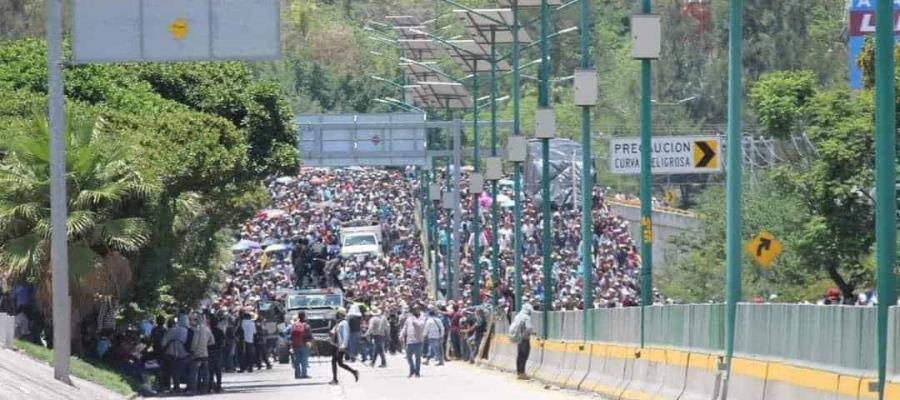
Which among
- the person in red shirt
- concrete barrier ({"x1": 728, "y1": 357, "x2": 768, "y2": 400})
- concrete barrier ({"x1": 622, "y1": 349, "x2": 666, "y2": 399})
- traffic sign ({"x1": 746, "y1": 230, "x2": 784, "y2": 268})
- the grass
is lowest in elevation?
the person in red shirt

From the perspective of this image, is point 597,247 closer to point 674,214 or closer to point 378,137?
point 674,214

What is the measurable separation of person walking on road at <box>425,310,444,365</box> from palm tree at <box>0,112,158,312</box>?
13.3 metres

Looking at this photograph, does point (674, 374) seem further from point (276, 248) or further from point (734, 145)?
point (276, 248)

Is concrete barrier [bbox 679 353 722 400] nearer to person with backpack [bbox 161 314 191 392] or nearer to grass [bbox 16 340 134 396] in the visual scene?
grass [bbox 16 340 134 396]

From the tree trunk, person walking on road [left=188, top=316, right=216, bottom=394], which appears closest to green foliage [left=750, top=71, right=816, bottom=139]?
the tree trunk

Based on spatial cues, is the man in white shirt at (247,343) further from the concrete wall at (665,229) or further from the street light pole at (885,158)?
the street light pole at (885,158)

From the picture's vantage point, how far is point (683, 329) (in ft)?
89.9

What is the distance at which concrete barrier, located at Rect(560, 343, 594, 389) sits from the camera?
107 feet

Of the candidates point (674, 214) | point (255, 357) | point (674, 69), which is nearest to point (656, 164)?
point (255, 357)

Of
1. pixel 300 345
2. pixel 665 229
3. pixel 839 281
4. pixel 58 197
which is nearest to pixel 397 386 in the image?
pixel 300 345

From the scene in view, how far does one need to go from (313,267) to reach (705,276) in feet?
54.9

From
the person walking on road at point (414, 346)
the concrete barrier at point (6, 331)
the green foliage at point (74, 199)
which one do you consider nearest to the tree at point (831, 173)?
the person walking on road at point (414, 346)

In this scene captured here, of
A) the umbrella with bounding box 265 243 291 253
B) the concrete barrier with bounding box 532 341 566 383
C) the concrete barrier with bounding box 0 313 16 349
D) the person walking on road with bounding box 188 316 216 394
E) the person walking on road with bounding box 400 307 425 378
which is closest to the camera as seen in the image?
the concrete barrier with bounding box 0 313 16 349

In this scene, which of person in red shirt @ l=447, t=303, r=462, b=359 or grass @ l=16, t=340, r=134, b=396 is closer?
grass @ l=16, t=340, r=134, b=396
